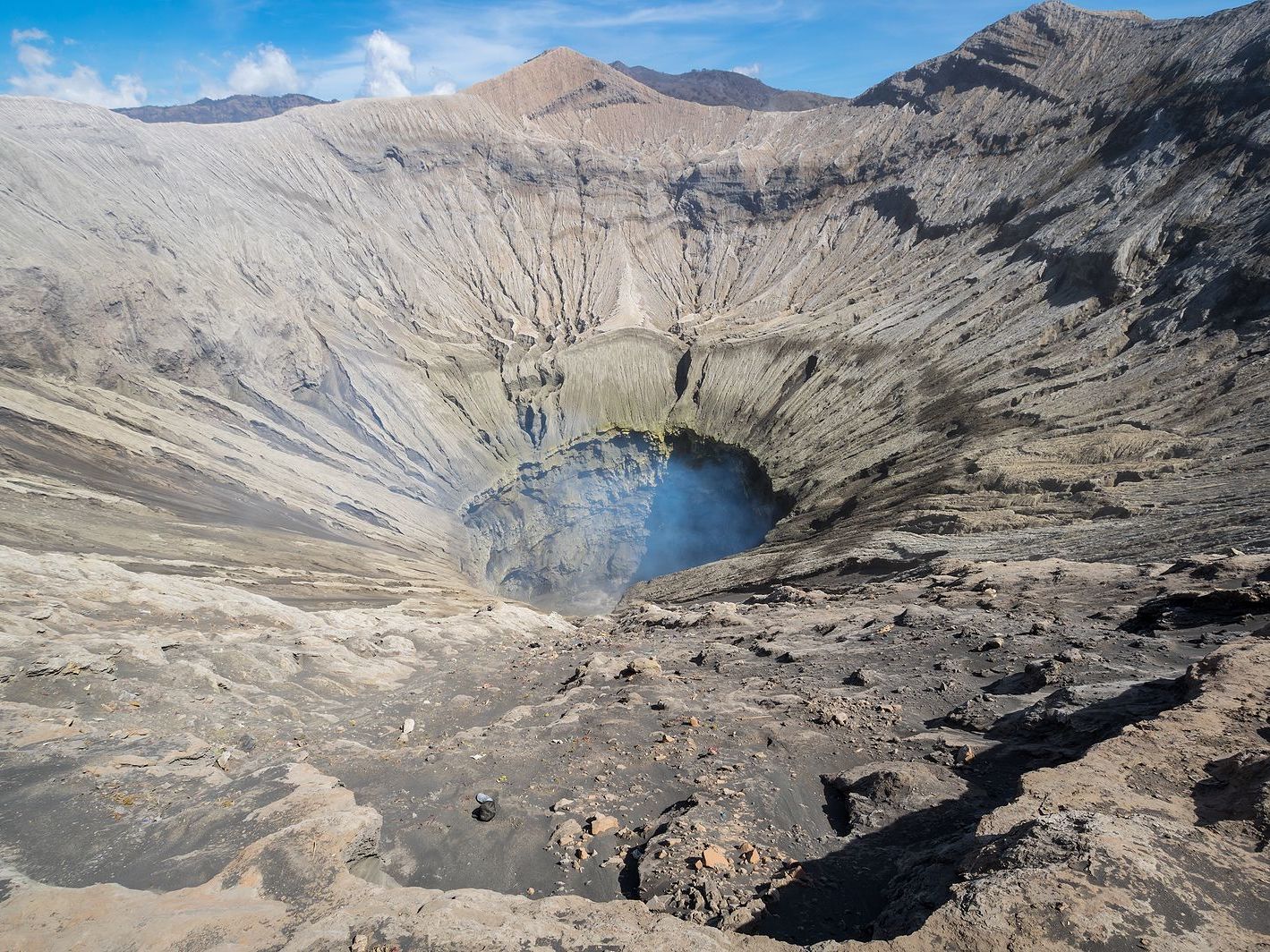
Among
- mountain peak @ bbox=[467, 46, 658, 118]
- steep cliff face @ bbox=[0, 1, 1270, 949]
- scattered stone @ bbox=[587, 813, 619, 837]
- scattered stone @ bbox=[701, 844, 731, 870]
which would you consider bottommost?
scattered stone @ bbox=[587, 813, 619, 837]

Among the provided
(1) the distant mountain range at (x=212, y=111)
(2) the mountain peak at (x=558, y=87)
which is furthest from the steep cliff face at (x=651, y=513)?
(1) the distant mountain range at (x=212, y=111)

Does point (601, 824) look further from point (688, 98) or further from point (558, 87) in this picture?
point (688, 98)

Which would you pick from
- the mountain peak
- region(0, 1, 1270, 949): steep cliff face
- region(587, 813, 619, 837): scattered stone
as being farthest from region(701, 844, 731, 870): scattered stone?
the mountain peak

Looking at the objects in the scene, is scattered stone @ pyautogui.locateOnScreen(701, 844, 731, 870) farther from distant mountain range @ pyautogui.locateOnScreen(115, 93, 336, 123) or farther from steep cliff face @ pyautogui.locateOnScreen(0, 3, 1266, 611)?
distant mountain range @ pyautogui.locateOnScreen(115, 93, 336, 123)

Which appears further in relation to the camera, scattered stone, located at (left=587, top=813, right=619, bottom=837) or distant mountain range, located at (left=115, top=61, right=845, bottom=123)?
distant mountain range, located at (left=115, top=61, right=845, bottom=123)

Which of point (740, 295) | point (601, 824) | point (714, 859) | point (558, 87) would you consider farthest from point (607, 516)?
point (558, 87)
